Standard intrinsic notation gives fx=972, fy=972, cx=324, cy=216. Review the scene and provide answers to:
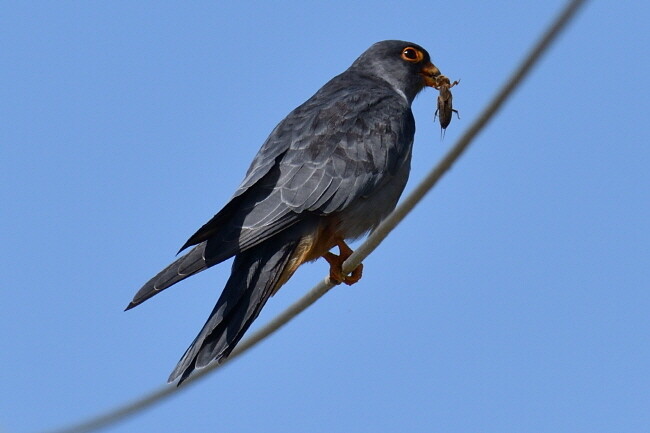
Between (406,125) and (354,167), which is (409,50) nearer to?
(406,125)

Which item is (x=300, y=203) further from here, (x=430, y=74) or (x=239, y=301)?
(x=430, y=74)

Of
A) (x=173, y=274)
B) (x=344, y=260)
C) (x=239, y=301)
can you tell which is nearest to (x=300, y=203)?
(x=344, y=260)

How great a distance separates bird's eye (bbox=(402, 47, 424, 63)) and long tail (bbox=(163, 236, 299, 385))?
2.86 metres

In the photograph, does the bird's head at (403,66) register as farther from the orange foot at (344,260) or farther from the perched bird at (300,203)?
the orange foot at (344,260)

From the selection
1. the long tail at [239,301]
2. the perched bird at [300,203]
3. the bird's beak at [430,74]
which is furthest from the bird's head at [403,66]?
the long tail at [239,301]

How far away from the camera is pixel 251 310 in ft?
18.4

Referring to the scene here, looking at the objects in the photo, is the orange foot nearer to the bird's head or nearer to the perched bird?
the perched bird

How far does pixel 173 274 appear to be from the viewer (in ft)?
17.9

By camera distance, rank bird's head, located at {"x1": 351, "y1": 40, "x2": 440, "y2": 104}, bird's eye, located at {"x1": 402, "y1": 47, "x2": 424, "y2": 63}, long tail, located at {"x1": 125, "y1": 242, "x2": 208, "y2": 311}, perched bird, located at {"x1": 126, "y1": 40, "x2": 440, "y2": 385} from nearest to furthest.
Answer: long tail, located at {"x1": 125, "y1": 242, "x2": 208, "y2": 311} < perched bird, located at {"x1": 126, "y1": 40, "x2": 440, "y2": 385} < bird's head, located at {"x1": 351, "y1": 40, "x2": 440, "y2": 104} < bird's eye, located at {"x1": 402, "y1": 47, "x2": 424, "y2": 63}

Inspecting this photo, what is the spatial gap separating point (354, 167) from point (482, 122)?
3.12 metres

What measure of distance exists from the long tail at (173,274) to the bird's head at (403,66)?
10.3 feet

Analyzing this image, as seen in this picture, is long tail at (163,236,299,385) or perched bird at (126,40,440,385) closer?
long tail at (163,236,299,385)

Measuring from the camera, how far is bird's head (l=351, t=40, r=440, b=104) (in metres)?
8.20

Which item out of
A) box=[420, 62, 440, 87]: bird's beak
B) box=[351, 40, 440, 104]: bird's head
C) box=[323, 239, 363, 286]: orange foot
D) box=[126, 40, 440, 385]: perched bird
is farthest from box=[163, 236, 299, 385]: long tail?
box=[420, 62, 440, 87]: bird's beak
